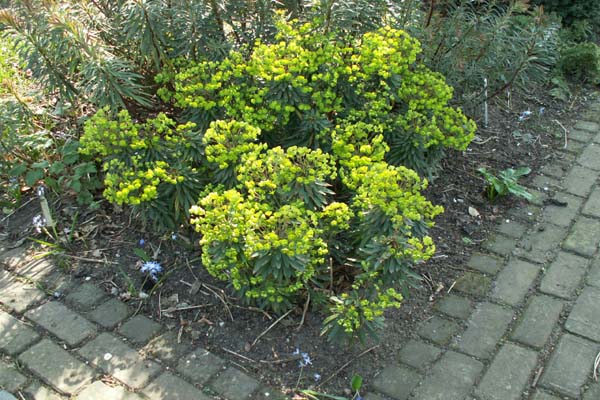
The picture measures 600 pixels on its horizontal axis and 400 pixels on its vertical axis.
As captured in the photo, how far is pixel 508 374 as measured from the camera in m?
2.60

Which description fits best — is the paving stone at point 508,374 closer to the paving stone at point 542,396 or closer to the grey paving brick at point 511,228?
the paving stone at point 542,396

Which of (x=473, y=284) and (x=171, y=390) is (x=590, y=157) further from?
(x=171, y=390)

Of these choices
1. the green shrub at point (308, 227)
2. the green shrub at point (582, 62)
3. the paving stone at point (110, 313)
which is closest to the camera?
the green shrub at point (308, 227)

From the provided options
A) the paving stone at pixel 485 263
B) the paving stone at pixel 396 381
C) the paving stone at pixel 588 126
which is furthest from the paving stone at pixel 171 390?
the paving stone at pixel 588 126

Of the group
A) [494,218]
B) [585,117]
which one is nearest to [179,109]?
[494,218]

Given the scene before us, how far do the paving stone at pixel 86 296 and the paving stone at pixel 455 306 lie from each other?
1.69 m

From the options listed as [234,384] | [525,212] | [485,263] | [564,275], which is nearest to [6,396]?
[234,384]

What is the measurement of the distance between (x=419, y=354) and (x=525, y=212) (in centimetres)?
135

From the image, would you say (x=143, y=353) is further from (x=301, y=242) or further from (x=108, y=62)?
(x=108, y=62)

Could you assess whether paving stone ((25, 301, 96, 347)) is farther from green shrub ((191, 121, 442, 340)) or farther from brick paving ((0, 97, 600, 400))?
green shrub ((191, 121, 442, 340))

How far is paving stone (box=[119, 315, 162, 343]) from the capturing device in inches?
110

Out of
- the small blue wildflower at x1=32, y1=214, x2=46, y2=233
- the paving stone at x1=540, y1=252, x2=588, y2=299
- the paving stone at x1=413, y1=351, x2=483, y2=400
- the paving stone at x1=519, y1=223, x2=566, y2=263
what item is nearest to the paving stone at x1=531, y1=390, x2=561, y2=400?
the paving stone at x1=413, y1=351, x2=483, y2=400

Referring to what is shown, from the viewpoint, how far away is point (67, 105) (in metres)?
3.73

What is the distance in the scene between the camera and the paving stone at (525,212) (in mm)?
3539
